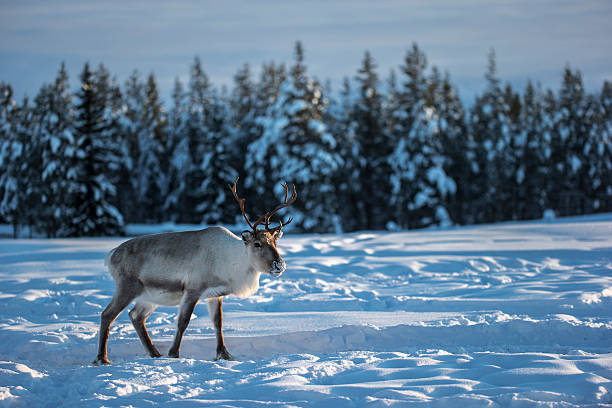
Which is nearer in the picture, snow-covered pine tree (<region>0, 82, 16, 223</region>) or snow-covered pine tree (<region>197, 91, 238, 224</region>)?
snow-covered pine tree (<region>197, 91, 238, 224</region>)

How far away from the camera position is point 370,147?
3691 cm

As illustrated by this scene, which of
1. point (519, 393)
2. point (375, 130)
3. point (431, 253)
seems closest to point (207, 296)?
point (519, 393)

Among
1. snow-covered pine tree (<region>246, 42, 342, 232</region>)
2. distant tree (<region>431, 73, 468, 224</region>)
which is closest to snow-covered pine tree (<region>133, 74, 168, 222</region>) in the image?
snow-covered pine tree (<region>246, 42, 342, 232</region>)

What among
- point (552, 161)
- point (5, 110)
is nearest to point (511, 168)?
→ point (552, 161)

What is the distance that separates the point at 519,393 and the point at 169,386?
275 centimetres

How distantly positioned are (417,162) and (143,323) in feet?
88.8

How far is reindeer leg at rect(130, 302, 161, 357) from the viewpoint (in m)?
5.77

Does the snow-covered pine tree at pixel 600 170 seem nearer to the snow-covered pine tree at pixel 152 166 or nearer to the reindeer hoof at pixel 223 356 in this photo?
the snow-covered pine tree at pixel 152 166

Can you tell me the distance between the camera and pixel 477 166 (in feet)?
130

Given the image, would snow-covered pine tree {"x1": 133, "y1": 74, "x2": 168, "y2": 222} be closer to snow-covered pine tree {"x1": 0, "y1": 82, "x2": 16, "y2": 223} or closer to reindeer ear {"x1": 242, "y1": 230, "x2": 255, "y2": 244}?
snow-covered pine tree {"x1": 0, "y1": 82, "x2": 16, "y2": 223}

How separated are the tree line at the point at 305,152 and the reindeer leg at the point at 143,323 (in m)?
22.7

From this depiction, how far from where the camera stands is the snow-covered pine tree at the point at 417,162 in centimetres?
3098

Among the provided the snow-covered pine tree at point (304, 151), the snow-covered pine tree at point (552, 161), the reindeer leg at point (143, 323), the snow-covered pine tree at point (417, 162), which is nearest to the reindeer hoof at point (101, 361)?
the reindeer leg at point (143, 323)

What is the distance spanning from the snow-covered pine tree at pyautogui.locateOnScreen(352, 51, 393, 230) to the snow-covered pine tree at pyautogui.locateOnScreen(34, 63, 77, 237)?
57.4 ft
